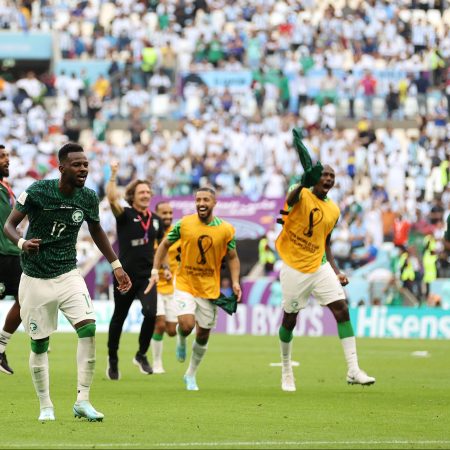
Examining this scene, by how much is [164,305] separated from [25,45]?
1078 inches

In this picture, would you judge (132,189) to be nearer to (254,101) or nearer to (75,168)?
(75,168)

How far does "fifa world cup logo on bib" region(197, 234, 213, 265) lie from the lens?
52.0ft

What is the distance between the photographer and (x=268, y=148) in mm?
37594

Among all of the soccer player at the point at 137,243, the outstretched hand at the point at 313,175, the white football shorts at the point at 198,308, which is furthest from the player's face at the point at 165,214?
the outstretched hand at the point at 313,175

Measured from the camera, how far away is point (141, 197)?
17.5m

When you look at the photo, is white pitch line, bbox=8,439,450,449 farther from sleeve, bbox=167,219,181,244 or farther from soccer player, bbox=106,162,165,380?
soccer player, bbox=106,162,165,380

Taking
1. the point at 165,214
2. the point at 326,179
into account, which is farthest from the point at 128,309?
the point at 326,179

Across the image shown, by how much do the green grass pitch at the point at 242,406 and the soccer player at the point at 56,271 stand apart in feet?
1.39

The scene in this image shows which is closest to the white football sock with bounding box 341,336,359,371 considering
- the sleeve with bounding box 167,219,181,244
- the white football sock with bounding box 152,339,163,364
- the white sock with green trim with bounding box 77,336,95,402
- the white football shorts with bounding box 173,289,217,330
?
the white football shorts with bounding box 173,289,217,330

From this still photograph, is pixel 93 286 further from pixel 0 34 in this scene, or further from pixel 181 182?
pixel 0 34

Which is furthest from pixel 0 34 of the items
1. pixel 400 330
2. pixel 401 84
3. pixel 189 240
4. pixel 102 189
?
pixel 189 240

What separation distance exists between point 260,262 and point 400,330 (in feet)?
16.6

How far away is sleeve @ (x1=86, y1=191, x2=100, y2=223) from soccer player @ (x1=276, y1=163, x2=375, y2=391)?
167 inches

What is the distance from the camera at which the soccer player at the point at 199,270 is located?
51.8 feet
